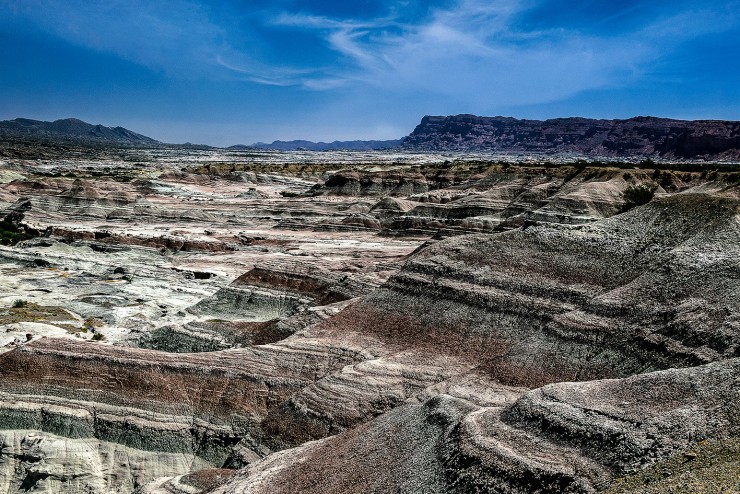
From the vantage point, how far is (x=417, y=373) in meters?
18.1

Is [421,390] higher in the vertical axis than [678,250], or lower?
lower

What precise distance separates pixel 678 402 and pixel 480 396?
20.2ft

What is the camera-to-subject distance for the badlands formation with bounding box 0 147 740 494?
1045 cm

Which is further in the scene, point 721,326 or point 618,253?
point 618,253

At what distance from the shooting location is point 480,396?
52.7 ft

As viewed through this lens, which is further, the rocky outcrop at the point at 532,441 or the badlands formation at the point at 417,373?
the badlands formation at the point at 417,373

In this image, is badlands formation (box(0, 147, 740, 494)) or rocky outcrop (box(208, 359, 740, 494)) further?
badlands formation (box(0, 147, 740, 494))

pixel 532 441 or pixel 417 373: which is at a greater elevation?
pixel 532 441

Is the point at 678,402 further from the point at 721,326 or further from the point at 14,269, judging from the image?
the point at 14,269

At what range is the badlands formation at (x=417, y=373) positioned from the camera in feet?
34.3

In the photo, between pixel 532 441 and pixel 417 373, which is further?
pixel 417 373

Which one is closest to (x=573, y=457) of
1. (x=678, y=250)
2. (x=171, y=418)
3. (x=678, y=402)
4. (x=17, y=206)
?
(x=678, y=402)

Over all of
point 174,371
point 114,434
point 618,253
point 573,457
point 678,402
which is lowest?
A: point 114,434

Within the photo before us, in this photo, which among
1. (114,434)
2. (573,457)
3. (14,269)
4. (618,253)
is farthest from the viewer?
(14,269)
